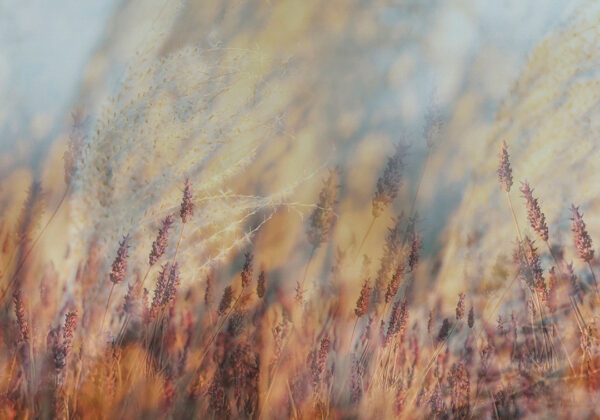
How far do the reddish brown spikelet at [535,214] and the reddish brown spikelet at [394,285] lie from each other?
0.31m

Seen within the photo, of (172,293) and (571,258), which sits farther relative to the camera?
(571,258)

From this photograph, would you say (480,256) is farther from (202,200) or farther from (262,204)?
(202,200)

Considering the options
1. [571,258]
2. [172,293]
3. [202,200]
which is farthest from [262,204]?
[571,258]

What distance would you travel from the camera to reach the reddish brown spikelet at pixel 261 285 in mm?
1075

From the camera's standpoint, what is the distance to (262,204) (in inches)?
42.0

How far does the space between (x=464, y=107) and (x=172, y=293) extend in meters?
0.71

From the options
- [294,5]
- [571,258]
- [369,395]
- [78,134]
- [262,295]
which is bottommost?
[369,395]

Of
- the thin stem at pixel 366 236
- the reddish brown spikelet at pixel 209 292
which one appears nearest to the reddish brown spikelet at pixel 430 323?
the thin stem at pixel 366 236

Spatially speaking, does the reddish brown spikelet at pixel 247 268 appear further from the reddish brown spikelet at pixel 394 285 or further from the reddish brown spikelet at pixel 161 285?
the reddish brown spikelet at pixel 394 285

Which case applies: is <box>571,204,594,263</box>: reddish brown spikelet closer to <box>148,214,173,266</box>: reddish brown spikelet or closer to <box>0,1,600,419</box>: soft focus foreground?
<box>0,1,600,419</box>: soft focus foreground

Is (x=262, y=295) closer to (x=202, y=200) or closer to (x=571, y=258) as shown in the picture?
(x=202, y=200)

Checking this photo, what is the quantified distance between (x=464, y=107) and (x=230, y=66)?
49cm

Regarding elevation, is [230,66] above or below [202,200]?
above

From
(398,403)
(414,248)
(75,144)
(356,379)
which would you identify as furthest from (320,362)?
(75,144)
